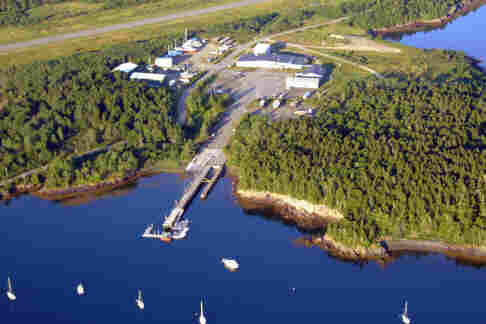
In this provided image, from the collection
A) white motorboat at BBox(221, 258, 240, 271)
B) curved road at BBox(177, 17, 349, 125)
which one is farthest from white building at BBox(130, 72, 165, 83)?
white motorboat at BBox(221, 258, 240, 271)

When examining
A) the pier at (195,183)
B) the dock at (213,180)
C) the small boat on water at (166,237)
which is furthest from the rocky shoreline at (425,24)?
the small boat on water at (166,237)

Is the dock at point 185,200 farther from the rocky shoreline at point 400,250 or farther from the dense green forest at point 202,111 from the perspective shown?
the rocky shoreline at point 400,250

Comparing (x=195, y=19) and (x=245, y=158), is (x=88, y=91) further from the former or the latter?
(x=195, y=19)

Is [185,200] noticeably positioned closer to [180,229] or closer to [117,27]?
[180,229]

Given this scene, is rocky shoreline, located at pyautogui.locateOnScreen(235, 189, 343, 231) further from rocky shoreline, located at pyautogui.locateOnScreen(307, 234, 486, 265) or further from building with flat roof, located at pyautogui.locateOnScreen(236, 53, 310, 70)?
building with flat roof, located at pyautogui.locateOnScreen(236, 53, 310, 70)

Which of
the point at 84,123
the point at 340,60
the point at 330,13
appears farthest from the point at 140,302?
the point at 330,13

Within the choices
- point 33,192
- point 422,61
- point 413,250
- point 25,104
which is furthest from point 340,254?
point 422,61
